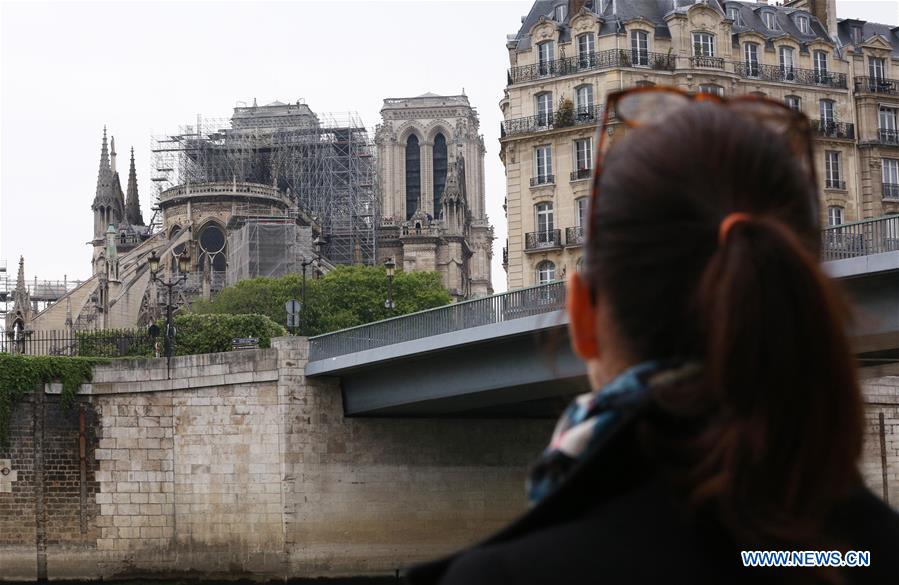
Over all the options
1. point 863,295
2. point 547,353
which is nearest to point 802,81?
point 863,295

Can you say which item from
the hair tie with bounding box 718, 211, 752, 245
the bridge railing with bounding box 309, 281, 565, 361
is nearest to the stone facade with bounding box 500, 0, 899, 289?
Result: the bridge railing with bounding box 309, 281, 565, 361

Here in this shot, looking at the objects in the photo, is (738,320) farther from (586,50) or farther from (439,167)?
(439,167)

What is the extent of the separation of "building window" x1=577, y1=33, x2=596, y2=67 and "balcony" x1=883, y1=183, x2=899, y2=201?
1057 centimetres

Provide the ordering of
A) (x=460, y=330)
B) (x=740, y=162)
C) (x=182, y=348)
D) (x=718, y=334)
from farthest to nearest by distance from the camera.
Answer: (x=182, y=348) < (x=460, y=330) < (x=740, y=162) < (x=718, y=334)

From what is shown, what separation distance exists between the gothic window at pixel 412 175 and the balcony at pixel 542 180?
248 feet

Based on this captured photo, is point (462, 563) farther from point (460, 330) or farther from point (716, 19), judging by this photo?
point (716, 19)

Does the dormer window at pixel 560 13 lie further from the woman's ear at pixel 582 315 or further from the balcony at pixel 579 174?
the woman's ear at pixel 582 315

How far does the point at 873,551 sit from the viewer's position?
2312mm

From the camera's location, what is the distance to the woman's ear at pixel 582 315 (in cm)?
232

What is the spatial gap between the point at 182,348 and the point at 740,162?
40706 mm

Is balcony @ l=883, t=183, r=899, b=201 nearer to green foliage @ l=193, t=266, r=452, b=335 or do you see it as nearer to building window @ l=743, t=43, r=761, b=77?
building window @ l=743, t=43, r=761, b=77

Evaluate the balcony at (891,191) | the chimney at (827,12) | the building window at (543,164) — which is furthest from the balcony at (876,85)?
the building window at (543,164)

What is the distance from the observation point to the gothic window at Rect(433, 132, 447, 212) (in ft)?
406

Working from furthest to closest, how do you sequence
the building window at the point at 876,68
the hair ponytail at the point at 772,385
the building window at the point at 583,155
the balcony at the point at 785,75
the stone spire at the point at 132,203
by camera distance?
the stone spire at the point at 132,203 → the building window at the point at 876,68 → the balcony at the point at 785,75 → the building window at the point at 583,155 → the hair ponytail at the point at 772,385
